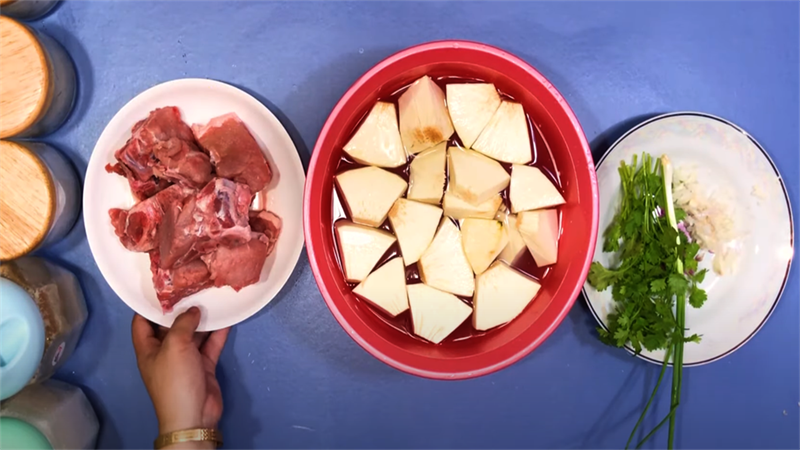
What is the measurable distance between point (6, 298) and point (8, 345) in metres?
0.09

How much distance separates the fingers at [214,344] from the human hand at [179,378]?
0.03 metres

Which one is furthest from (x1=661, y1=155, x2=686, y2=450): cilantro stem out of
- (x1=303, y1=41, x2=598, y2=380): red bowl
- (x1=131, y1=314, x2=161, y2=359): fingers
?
(x1=131, y1=314, x2=161, y2=359): fingers

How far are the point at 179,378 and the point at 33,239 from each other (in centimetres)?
40

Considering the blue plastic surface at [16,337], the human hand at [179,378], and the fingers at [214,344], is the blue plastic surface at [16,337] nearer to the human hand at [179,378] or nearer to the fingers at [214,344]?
the human hand at [179,378]

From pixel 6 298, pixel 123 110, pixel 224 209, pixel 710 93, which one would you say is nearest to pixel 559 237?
pixel 710 93

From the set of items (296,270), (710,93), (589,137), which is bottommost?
(296,270)

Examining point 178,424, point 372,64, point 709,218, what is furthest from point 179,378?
point 709,218

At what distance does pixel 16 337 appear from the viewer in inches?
38.2

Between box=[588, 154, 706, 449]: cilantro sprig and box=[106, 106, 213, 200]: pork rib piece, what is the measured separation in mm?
838

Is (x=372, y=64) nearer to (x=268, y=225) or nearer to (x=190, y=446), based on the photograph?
(x=268, y=225)

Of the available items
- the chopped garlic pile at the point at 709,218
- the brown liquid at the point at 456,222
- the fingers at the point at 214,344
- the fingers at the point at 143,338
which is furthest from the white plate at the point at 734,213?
the fingers at the point at 143,338

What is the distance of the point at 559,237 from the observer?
1.02 meters

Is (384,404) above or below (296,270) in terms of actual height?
below

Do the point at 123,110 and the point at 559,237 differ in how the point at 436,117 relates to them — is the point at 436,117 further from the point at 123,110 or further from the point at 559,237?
the point at 123,110
